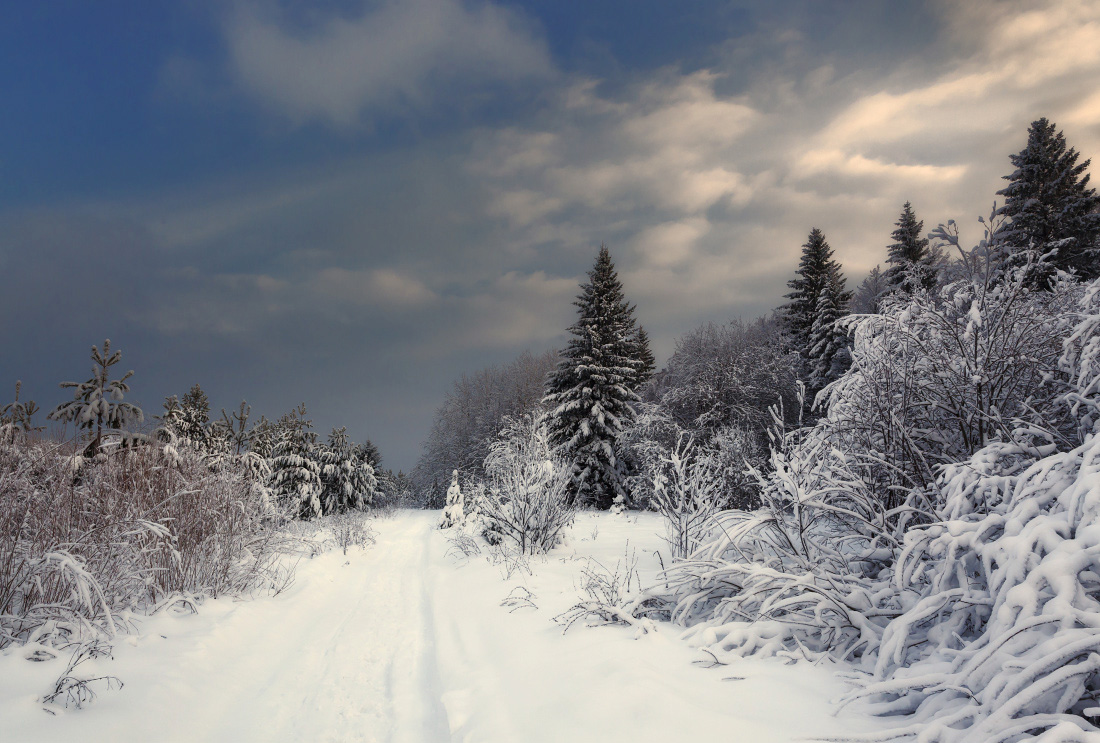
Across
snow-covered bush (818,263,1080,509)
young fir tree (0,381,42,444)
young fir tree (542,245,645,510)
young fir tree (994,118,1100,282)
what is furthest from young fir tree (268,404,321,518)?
young fir tree (994,118,1100,282)

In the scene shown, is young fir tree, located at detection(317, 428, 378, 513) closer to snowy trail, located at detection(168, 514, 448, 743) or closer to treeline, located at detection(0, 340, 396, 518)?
treeline, located at detection(0, 340, 396, 518)

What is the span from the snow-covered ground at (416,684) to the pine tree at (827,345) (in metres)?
19.4

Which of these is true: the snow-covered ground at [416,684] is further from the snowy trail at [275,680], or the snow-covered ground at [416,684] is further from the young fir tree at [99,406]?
the young fir tree at [99,406]

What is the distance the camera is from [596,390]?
2214 centimetres

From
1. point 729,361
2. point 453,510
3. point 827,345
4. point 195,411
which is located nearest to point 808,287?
point 827,345

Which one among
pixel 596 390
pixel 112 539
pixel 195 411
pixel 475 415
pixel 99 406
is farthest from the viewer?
pixel 475 415

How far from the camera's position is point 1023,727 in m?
1.86

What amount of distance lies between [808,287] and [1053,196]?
9417 mm

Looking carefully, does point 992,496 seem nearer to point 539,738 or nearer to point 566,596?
point 539,738

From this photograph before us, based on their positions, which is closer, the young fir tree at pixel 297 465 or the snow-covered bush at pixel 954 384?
the snow-covered bush at pixel 954 384

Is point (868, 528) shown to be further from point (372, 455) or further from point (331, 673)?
point (372, 455)

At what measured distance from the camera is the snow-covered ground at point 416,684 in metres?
2.83

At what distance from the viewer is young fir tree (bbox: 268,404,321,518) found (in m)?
21.7

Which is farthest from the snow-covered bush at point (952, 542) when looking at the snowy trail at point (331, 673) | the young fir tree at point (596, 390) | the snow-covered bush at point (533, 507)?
the young fir tree at point (596, 390)
